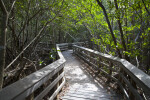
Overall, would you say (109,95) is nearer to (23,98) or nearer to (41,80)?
(41,80)

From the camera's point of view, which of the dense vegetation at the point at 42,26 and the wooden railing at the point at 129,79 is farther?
the dense vegetation at the point at 42,26

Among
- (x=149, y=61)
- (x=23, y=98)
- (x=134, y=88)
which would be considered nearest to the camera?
(x=23, y=98)

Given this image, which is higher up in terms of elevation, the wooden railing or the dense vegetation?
the dense vegetation

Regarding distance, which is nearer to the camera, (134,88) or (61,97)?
(134,88)

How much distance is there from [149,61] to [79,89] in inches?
175

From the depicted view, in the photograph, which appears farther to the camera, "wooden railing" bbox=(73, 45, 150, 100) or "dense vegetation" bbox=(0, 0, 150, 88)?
"dense vegetation" bbox=(0, 0, 150, 88)

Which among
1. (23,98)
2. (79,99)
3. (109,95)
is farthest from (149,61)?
(23,98)

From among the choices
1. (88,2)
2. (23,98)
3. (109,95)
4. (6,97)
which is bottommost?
(109,95)

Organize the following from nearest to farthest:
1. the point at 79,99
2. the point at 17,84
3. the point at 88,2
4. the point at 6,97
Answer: the point at 6,97 → the point at 17,84 → the point at 79,99 → the point at 88,2

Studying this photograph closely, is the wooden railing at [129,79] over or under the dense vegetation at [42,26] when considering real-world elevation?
under

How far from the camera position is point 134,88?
2.62m

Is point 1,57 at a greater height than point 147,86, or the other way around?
Answer: point 1,57

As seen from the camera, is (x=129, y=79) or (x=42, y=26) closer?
(x=129, y=79)

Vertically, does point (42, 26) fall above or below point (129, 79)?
above
